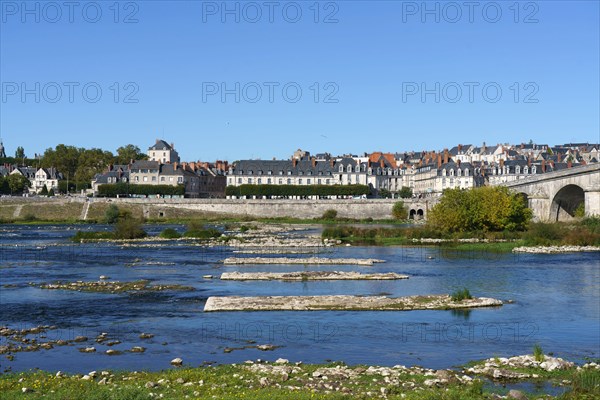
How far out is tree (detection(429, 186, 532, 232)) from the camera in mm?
70125

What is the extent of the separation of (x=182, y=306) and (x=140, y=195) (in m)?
108

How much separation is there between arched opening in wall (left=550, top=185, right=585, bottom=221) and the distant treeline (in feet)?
174

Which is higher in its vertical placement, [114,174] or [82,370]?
[114,174]

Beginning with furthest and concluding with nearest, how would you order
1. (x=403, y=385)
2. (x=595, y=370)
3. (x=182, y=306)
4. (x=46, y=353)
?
(x=182, y=306), (x=46, y=353), (x=595, y=370), (x=403, y=385)

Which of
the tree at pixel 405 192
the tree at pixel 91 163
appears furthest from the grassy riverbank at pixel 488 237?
the tree at pixel 91 163

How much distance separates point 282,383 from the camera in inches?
703

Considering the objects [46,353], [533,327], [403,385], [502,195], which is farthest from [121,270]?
[502,195]

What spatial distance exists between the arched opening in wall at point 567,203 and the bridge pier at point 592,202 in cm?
686

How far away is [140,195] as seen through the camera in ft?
445

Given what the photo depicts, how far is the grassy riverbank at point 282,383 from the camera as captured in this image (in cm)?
1622

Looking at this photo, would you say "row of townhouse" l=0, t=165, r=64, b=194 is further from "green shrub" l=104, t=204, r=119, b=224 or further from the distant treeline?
"green shrub" l=104, t=204, r=119, b=224

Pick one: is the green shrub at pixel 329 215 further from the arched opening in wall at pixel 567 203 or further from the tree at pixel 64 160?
the tree at pixel 64 160

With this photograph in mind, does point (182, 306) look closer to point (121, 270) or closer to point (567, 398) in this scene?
point (121, 270)

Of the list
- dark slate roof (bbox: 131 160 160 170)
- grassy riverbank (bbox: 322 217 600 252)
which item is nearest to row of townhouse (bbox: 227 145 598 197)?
dark slate roof (bbox: 131 160 160 170)
